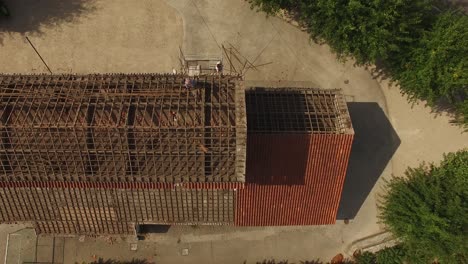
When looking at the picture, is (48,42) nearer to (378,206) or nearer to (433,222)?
(378,206)

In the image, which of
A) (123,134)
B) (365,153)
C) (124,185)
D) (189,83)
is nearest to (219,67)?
(189,83)

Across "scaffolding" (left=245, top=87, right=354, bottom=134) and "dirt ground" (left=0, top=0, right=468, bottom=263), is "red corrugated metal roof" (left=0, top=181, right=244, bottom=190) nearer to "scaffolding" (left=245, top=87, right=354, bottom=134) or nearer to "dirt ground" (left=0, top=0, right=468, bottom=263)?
"scaffolding" (left=245, top=87, right=354, bottom=134)

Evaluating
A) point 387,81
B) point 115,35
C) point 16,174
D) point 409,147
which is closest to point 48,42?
point 115,35

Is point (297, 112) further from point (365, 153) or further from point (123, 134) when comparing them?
point (123, 134)

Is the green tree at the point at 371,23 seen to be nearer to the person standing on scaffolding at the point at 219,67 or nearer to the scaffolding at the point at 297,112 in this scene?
the scaffolding at the point at 297,112

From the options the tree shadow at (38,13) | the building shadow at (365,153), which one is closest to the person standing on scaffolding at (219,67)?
the building shadow at (365,153)
